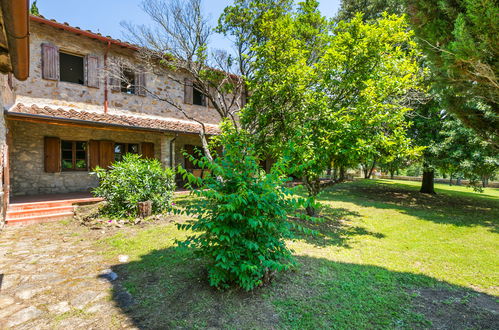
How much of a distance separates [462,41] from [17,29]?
4.83 metres

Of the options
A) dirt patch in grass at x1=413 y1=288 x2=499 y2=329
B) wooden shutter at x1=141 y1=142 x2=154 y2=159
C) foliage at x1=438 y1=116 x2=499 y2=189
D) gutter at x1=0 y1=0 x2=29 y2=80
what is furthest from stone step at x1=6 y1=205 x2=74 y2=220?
foliage at x1=438 y1=116 x2=499 y2=189

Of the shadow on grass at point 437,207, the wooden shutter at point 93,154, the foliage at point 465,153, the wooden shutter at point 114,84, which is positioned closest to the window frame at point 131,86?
the wooden shutter at point 114,84

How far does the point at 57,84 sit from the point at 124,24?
3296 mm

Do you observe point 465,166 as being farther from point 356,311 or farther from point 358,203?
point 356,311

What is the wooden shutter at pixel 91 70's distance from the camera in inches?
362

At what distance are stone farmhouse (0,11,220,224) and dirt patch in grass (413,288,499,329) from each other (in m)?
8.55

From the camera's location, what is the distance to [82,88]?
916 cm

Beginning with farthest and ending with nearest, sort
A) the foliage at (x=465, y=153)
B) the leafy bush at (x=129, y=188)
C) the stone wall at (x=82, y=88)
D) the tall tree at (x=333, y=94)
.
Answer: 1. the foliage at (x=465, y=153)
2. the stone wall at (x=82, y=88)
3. the leafy bush at (x=129, y=188)
4. the tall tree at (x=333, y=94)

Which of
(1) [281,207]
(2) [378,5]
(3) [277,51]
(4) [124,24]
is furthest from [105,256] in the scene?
(2) [378,5]

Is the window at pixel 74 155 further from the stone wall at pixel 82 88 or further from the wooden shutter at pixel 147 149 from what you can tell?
the wooden shutter at pixel 147 149

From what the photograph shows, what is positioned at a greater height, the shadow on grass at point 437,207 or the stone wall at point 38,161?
the stone wall at point 38,161

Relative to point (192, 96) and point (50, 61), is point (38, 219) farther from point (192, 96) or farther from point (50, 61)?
point (192, 96)

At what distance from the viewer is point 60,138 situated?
29.2ft

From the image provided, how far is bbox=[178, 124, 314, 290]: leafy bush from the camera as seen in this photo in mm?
2684
